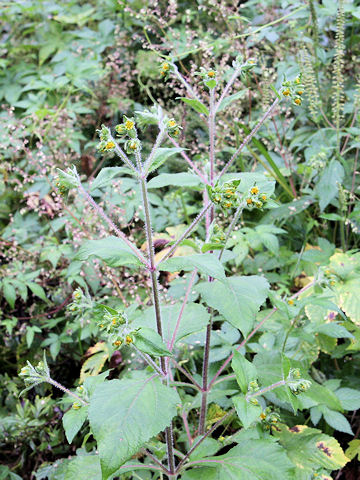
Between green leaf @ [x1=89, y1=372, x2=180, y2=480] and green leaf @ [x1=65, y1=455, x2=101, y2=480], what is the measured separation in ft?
1.00

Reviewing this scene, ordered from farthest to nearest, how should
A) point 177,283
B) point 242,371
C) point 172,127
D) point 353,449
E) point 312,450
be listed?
1. point 177,283
2. point 353,449
3. point 312,450
4. point 242,371
5. point 172,127

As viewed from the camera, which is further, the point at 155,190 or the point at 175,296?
the point at 155,190

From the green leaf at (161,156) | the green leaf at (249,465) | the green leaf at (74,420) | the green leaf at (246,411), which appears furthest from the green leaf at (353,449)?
the green leaf at (161,156)

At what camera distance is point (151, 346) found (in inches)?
32.8

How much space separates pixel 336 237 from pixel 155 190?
102 centimetres

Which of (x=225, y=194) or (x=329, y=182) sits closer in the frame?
(x=225, y=194)

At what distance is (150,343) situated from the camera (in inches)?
33.1

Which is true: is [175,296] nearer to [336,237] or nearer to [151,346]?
[151,346]

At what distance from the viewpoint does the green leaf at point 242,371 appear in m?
0.99

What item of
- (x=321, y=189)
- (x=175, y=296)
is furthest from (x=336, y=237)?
Answer: (x=175, y=296)

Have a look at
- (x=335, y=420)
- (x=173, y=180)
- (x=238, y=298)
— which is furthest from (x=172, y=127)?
(x=335, y=420)

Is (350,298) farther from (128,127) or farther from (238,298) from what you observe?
(128,127)

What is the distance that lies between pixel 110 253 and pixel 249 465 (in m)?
0.58

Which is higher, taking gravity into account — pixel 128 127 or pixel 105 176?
pixel 128 127
